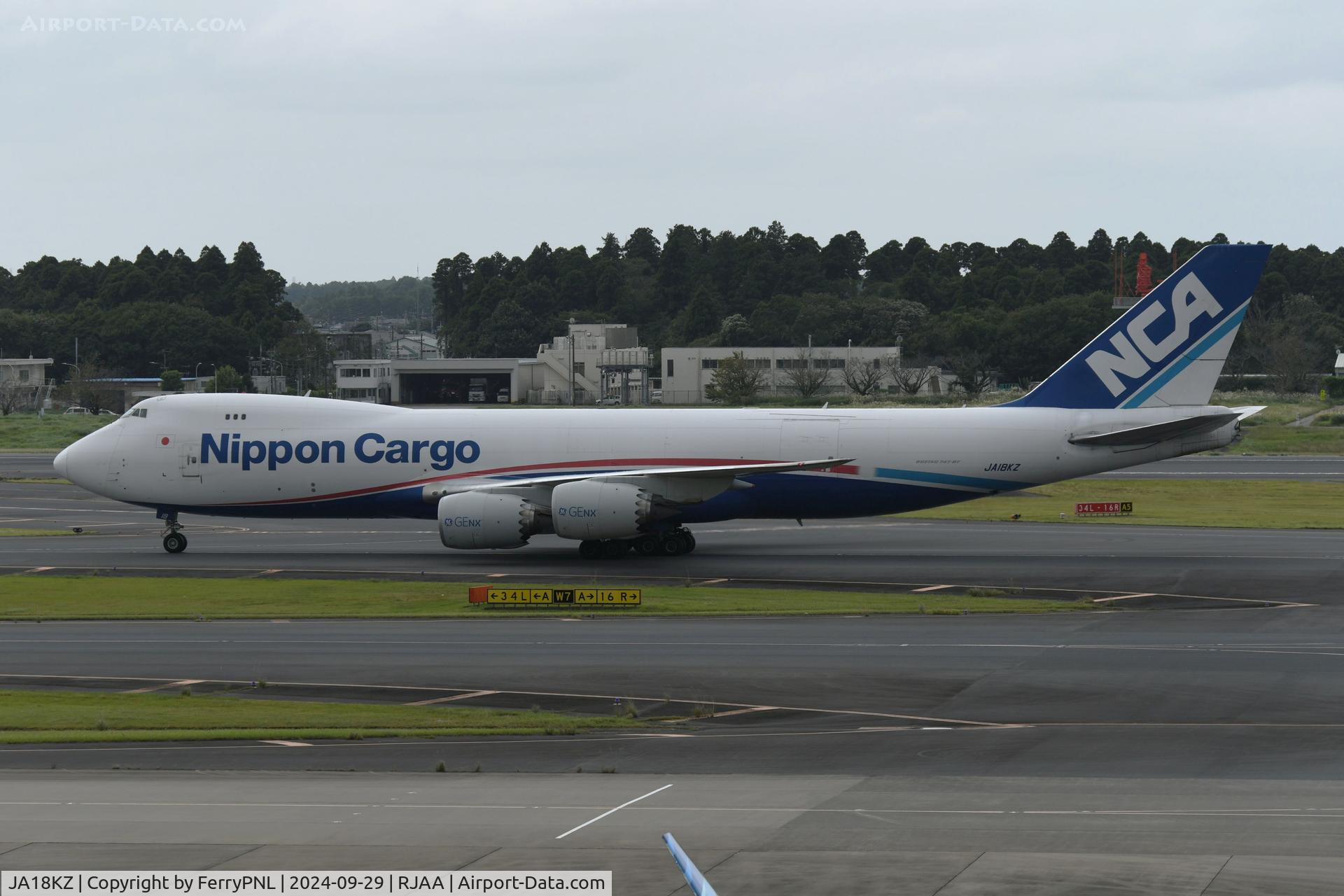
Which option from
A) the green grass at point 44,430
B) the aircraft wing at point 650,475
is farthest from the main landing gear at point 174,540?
the green grass at point 44,430

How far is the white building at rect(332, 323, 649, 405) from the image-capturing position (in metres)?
140

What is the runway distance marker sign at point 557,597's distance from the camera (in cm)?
3547

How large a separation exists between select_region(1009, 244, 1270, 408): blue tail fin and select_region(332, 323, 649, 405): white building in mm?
93690

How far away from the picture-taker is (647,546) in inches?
Result: 1805

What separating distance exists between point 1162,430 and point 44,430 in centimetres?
9799

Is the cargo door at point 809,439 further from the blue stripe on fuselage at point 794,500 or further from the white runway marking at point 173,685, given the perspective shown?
the white runway marking at point 173,685

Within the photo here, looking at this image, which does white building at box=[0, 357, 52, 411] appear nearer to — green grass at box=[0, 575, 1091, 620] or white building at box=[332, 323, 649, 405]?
white building at box=[332, 323, 649, 405]

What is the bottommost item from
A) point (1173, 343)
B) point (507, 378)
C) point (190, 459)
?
point (190, 459)

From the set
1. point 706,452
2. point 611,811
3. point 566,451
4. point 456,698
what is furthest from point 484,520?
point 611,811

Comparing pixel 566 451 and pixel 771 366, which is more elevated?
pixel 771 366

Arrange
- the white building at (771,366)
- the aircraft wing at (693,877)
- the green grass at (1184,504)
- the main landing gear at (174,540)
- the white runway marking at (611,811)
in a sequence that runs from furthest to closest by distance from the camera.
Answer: the white building at (771,366) < the green grass at (1184,504) < the main landing gear at (174,540) < the white runway marking at (611,811) < the aircraft wing at (693,877)

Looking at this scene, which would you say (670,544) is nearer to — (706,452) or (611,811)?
(706,452)

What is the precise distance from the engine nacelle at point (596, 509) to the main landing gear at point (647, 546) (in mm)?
2291

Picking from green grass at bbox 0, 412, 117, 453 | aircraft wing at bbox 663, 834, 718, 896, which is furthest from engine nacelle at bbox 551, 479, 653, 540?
green grass at bbox 0, 412, 117, 453
